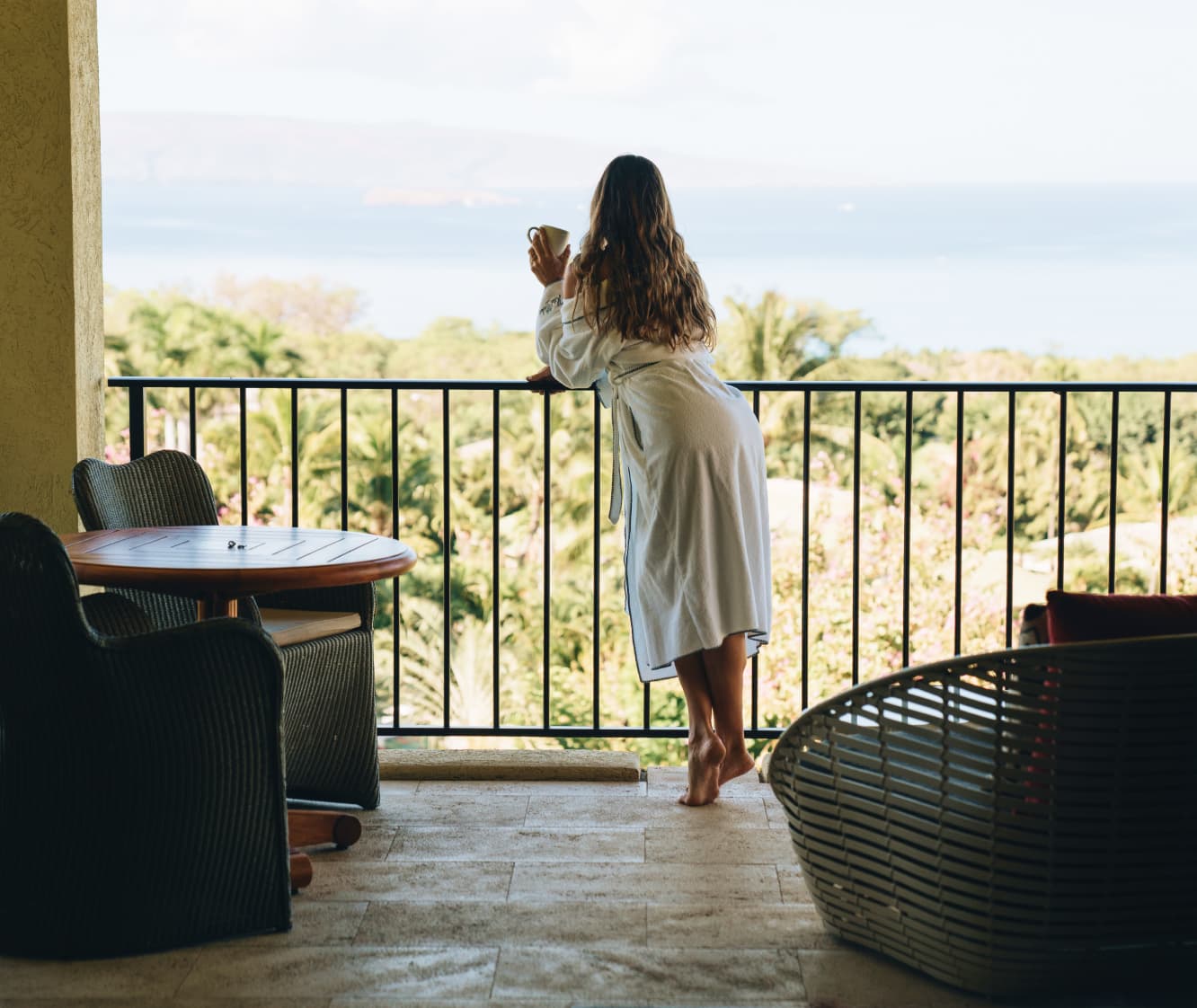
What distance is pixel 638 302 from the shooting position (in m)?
3.08

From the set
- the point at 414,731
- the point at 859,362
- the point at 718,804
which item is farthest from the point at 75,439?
the point at 859,362

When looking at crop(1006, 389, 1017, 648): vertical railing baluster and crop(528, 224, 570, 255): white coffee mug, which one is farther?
crop(1006, 389, 1017, 648): vertical railing baluster

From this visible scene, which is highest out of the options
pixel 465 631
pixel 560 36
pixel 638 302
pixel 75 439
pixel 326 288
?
pixel 560 36

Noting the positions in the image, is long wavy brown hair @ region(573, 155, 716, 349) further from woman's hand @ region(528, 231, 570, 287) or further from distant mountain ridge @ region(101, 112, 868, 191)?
distant mountain ridge @ region(101, 112, 868, 191)

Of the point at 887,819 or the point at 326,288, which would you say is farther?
the point at 326,288

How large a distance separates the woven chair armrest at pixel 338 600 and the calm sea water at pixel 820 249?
2123 centimetres

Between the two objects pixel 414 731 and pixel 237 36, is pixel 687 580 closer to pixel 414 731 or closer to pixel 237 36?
pixel 414 731

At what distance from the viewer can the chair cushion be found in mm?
2936

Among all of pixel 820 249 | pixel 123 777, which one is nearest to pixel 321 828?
pixel 123 777

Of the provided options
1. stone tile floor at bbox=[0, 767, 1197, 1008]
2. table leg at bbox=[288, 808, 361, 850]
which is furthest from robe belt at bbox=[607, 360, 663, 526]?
table leg at bbox=[288, 808, 361, 850]

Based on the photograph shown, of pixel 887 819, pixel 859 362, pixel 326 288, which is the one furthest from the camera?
pixel 326 288

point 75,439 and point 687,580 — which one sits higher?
point 75,439

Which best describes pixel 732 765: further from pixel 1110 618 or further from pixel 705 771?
pixel 1110 618

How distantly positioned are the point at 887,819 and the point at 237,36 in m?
28.7
